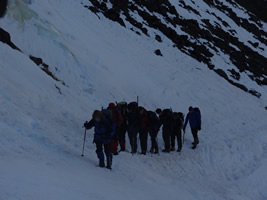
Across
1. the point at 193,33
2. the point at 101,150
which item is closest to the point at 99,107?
the point at 101,150

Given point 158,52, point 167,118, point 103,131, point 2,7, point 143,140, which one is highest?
point 103,131

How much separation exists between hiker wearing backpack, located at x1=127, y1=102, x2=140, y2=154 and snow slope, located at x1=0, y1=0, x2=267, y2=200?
42 centimetres

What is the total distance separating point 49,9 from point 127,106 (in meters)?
8.20

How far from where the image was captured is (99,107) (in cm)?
1291

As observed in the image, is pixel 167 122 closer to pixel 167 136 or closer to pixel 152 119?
pixel 167 136

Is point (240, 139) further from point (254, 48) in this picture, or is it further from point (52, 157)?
point (254, 48)

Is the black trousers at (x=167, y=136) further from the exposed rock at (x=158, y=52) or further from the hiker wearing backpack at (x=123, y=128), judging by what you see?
the exposed rock at (x=158, y=52)

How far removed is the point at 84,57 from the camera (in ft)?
50.0

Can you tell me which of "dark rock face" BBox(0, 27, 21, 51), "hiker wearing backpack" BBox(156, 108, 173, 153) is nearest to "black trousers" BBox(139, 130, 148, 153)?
"hiker wearing backpack" BBox(156, 108, 173, 153)

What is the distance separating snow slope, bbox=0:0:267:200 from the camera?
714 centimetres

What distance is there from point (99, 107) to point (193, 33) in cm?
1802

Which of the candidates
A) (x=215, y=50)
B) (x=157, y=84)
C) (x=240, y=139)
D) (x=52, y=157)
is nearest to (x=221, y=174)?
(x=240, y=139)

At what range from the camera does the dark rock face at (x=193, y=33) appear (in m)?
23.7

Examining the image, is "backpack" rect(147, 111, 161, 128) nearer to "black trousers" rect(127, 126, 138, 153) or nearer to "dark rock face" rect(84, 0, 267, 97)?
"black trousers" rect(127, 126, 138, 153)
